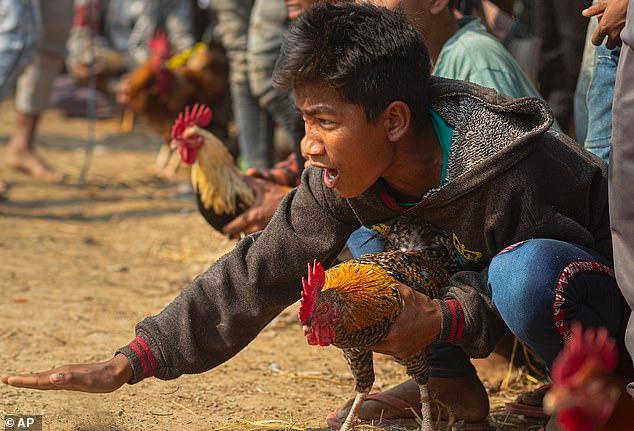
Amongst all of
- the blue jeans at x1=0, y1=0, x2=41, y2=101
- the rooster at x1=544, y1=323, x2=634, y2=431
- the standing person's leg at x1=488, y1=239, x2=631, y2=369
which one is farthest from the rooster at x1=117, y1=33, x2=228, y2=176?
the rooster at x1=544, y1=323, x2=634, y2=431

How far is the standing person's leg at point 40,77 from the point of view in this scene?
21.4 ft

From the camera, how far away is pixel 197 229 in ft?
19.2

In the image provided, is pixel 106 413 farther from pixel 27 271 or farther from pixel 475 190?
pixel 27 271

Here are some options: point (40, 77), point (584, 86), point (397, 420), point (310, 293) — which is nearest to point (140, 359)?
point (310, 293)

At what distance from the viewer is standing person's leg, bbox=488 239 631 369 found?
2268mm

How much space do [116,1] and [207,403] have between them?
1114 centimetres

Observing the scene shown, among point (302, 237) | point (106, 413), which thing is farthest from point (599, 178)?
point (106, 413)

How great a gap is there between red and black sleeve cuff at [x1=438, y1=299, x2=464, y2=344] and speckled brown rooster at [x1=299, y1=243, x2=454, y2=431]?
114mm

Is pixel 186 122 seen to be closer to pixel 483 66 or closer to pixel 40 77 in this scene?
pixel 483 66

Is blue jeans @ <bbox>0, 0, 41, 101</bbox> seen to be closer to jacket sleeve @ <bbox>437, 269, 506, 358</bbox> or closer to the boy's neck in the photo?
the boy's neck

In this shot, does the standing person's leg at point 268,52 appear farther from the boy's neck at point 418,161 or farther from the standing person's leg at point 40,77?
the boy's neck at point 418,161

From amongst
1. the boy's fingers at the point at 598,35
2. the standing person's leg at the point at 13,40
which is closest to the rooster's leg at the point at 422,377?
the boy's fingers at the point at 598,35

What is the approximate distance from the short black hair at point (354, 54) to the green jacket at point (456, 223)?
196 millimetres

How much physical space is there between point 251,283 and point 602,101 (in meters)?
1.22
